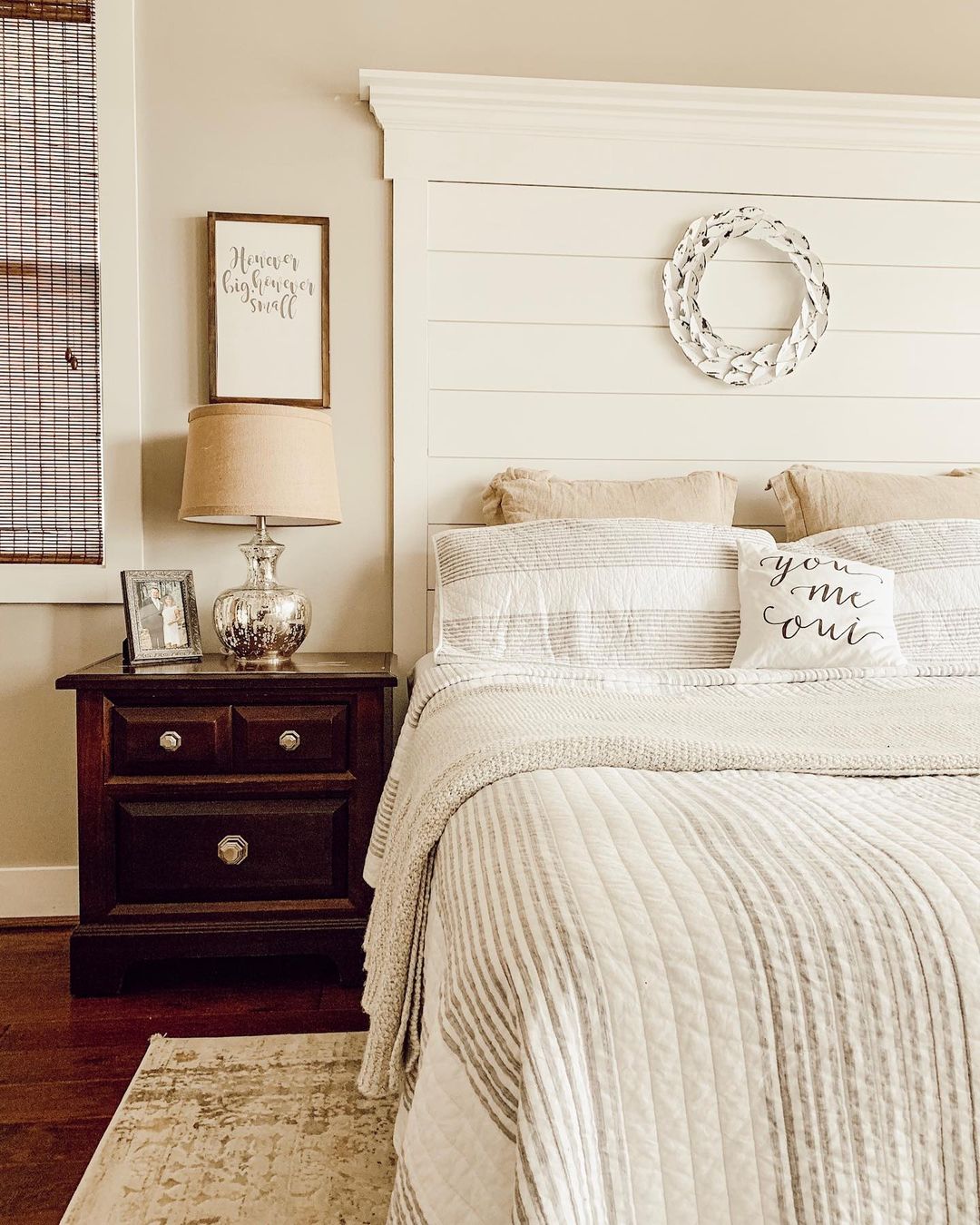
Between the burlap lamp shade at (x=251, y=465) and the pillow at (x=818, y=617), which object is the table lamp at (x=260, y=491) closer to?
the burlap lamp shade at (x=251, y=465)

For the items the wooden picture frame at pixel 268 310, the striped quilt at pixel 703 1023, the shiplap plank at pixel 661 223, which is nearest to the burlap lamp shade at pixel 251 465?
the wooden picture frame at pixel 268 310

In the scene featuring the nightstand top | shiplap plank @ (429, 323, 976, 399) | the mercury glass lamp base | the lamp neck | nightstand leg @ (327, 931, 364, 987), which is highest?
shiplap plank @ (429, 323, 976, 399)

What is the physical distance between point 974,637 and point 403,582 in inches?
52.2

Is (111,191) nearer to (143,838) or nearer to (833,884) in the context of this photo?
(143,838)

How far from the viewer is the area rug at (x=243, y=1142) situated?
49.1 inches

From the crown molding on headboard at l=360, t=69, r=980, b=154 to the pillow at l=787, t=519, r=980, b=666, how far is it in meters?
1.16

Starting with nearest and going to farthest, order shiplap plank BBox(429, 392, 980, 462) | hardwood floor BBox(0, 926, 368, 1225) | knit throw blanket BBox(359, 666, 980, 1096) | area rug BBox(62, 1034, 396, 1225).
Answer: knit throw blanket BBox(359, 666, 980, 1096)
area rug BBox(62, 1034, 396, 1225)
hardwood floor BBox(0, 926, 368, 1225)
shiplap plank BBox(429, 392, 980, 462)

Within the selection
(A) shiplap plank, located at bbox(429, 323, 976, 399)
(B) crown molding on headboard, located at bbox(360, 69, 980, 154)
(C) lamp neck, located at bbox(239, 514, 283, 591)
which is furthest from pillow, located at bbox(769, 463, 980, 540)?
(C) lamp neck, located at bbox(239, 514, 283, 591)

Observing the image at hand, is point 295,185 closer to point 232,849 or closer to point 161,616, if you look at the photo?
point 161,616

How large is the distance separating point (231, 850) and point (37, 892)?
0.76m

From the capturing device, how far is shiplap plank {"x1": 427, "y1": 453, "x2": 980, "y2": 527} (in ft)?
7.71

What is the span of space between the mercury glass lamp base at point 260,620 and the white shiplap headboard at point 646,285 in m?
0.32

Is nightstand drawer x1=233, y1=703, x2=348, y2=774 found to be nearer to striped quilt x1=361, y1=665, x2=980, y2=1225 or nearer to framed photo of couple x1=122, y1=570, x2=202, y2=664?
framed photo of couple x1=122, y1=570, x2=202, y2=664

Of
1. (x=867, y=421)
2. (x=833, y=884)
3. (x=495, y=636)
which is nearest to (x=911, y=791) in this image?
(x=833, y=884)
